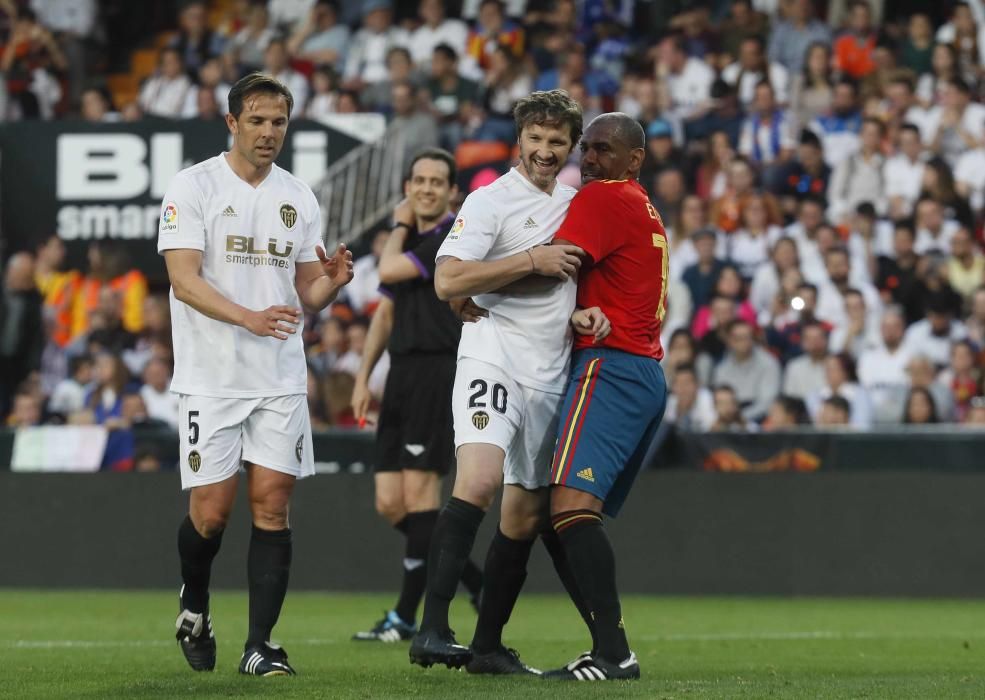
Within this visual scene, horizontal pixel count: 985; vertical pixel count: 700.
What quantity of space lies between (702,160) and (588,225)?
10.2m

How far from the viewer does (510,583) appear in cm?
679

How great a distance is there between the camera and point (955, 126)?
52.4 ft

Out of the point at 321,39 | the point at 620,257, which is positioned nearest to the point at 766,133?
the point at 321,39

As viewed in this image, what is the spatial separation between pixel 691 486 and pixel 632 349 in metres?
6.17

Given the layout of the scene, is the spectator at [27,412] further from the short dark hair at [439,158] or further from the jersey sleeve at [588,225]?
the jersey sleeve at [588,225]

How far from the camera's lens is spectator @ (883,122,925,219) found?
15.6 m

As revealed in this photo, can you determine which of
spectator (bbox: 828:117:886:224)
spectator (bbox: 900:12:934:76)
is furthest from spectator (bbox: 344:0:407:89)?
spectator (bbox: 900:12:934:76)

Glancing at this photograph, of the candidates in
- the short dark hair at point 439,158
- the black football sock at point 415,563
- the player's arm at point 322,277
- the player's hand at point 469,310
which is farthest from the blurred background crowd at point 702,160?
the player's hand at point 469,310

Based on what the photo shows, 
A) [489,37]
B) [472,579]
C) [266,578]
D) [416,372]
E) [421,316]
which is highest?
[489,37]

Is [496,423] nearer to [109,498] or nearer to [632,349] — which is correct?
[632,349]

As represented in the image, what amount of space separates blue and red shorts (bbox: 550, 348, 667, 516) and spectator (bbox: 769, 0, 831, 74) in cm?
1162

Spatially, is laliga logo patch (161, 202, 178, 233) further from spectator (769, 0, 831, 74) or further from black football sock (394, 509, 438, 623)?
spectator (769, 0, 831, 74)

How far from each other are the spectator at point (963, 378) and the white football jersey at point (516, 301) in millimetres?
7541

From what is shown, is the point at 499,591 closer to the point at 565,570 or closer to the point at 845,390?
the point at 565,570
